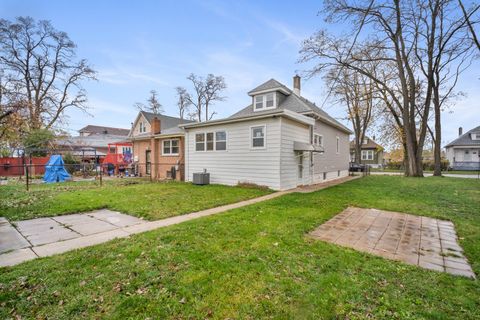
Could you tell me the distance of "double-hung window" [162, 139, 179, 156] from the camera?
51.5 ft

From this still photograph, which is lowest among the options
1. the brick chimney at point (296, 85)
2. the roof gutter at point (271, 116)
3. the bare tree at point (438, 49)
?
the roof gutter at point (271, 116)

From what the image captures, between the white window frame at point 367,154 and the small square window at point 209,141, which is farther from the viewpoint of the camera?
the white window frame at point 367,154

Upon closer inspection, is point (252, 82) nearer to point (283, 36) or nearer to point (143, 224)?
point (283, 36)

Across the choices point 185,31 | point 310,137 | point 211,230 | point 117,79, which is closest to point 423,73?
point 310,137

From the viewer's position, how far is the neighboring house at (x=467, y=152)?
1226 inches

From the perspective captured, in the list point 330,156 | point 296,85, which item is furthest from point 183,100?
point 330,156

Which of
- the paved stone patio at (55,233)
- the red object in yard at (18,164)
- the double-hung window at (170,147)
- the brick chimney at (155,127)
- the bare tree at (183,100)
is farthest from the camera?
the bare tree at (183,100)

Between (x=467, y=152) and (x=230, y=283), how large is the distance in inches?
1767

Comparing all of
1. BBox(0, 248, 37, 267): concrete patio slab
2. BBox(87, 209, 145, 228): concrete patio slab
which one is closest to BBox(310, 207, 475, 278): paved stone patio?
BBox(87, 209, 145, 228): concrete patio slab

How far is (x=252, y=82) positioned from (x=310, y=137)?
30.3ft

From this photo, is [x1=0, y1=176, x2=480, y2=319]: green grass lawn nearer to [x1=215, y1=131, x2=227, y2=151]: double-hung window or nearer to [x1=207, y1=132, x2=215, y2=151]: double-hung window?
[x1=215, y1=131, x2=227, y2=151]: double-hung window

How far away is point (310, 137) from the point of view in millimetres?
12805

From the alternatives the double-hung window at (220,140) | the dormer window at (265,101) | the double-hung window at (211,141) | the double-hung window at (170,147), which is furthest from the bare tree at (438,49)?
the double-hung window at (170,147)

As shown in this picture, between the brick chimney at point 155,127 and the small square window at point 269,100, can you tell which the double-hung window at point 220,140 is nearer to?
the small square window at point 269,100
